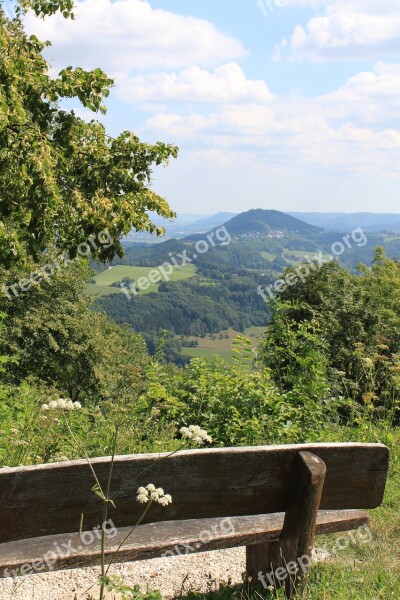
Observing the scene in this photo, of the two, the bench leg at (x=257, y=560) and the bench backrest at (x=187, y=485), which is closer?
the bench backrest at (x=187, y=485)

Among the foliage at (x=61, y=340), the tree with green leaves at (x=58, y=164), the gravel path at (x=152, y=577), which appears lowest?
the foliage at (x=61, y=340)

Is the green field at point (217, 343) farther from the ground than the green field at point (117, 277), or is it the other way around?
the green field at point (117, 277)

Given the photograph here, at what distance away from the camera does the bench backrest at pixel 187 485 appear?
256 centimetres

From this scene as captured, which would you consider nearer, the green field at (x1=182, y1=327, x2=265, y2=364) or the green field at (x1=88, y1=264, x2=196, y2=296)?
the green field at (x1=182, y1=327, x2=265, y2=364)

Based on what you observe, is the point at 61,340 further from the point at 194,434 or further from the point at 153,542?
the point at 194,434

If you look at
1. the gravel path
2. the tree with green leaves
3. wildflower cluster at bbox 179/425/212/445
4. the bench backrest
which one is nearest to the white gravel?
the gravel path

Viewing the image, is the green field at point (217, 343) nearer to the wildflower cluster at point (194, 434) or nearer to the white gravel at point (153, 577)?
the white gravel at point (153, 577)

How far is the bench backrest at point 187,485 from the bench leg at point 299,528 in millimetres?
64

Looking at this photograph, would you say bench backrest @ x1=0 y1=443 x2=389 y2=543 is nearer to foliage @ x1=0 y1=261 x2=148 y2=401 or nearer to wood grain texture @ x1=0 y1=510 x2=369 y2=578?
wood grain texture @ x1=0 y1=510 x2=369 y2=578

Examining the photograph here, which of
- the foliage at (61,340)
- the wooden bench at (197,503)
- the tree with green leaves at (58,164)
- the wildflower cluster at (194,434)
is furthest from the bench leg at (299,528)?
the foliage at (61,340)

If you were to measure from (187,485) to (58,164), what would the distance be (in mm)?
9979

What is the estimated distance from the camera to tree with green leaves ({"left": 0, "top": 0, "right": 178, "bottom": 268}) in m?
9.61

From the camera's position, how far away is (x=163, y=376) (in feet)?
24.0

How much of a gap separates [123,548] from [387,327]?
36956 millimetres
